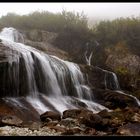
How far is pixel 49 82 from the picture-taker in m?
10.9

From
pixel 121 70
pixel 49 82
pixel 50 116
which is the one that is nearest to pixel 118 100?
pixel 49 82

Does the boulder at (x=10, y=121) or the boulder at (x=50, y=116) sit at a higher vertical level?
the boulder at (x=10, y=121)

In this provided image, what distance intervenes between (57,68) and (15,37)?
2926mm

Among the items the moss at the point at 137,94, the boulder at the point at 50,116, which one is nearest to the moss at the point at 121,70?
the moss at the point at 137,94

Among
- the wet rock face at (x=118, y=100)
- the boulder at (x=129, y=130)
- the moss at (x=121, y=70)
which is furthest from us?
the moss at (x=121, y=70)

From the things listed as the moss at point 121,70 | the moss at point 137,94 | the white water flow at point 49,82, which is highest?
the white water flow at point 49,82

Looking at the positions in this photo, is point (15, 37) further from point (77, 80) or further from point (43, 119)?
point (43, 119)

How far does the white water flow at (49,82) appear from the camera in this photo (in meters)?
9.84

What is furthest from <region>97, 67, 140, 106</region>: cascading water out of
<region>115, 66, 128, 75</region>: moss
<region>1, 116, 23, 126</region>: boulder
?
<region>1, 116, 23, 126</region>: boulder

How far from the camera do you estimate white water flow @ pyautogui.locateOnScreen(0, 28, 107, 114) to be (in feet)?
32.3

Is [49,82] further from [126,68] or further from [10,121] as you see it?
[126,68]

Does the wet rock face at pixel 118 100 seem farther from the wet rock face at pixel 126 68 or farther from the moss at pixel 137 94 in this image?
the wet rock face at pixel 126 68

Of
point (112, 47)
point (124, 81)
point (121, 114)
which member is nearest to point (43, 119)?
point (121, 114)

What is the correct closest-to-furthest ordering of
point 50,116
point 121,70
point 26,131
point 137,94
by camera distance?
point 26,131 < point 50,116 < point 137,94 < point 121,70
